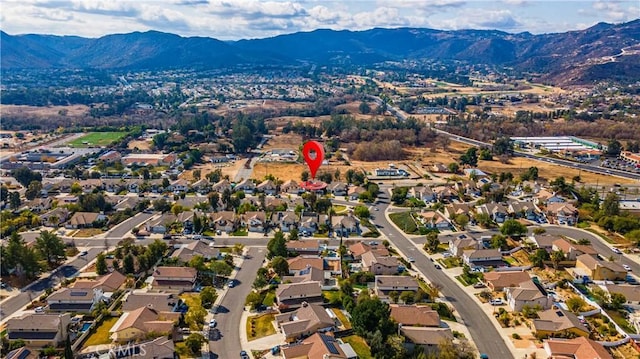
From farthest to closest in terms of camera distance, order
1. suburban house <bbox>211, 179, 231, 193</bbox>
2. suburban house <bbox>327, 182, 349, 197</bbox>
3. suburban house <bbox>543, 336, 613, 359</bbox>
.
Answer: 1. suburban house <bbox>211, 179, 231, 193</bbox>
2. suburban house <bbox>327, 182, 349, 197</bbox>
3. suburban house <bbox>543, 336, 613, 359</bbox>

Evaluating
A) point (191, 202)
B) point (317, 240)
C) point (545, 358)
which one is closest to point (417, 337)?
point (545, 358)

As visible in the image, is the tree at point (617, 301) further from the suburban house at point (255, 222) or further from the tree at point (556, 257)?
the suburban house at point (255, 222)

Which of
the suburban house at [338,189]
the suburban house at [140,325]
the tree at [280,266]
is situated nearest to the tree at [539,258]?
the tree at [280,266]

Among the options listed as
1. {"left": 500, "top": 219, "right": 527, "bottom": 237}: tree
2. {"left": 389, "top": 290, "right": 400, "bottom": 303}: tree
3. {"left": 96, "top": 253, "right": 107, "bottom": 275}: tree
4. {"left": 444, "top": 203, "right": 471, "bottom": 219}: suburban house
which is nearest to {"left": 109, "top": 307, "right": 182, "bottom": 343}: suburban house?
{"left": 96, "top": 253, "right": 107, "bottom": 275}: tree

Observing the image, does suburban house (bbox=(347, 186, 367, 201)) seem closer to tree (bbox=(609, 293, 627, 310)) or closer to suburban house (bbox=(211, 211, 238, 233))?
suburban house (bbox=(211, 211, 238, 233))

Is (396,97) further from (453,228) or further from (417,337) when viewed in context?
(417,337)

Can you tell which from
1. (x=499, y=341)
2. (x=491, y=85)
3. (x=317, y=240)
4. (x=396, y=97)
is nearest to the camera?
(x=499, y=341)
